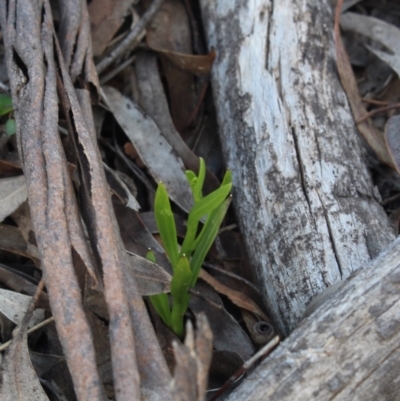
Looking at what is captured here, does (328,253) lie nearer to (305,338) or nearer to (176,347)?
(305,338)

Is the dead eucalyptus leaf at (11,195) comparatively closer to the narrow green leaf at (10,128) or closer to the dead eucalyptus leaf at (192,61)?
the narrow green leaf at (10,128)

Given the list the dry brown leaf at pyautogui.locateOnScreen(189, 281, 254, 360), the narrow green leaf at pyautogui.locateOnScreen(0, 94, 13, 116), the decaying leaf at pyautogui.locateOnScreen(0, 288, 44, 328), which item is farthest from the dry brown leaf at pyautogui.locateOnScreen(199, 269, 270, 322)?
the narrow green leaf at pyautogui.locateOnScreen(0, 94, 13, 116)

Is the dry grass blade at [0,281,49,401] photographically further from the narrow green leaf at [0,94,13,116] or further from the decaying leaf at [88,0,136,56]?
the decaying leaf at [88,0,136,56]

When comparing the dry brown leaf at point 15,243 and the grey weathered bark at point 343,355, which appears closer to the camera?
the grey weathered bark at point 343,355

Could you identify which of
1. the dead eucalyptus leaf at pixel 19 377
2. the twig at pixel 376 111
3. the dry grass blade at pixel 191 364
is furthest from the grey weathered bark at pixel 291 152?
the dead eucalyptus leaf at pixel 19 377

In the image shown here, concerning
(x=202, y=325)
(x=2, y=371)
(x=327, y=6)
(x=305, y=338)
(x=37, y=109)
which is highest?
(x=327, y=6)

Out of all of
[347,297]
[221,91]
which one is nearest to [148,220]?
[221,91]
